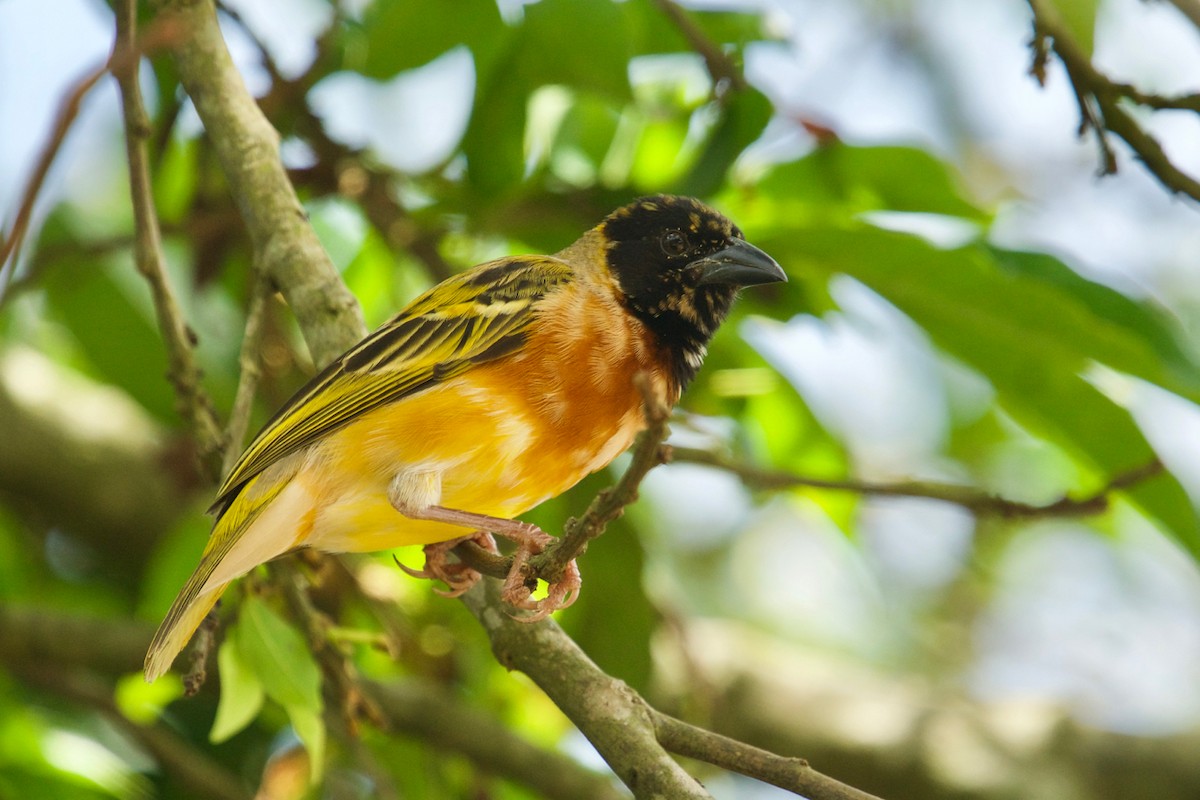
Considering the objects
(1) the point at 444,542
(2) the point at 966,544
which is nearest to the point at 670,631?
(1) the point at 444,542

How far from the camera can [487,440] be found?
10.3 feet

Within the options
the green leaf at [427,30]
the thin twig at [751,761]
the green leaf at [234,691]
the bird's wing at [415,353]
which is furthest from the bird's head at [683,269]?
the green leaf at [234,691]

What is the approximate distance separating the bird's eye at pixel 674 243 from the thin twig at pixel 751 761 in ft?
5.24

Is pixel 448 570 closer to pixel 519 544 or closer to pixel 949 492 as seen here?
pixel 519 544

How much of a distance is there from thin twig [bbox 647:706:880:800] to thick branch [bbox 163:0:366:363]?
1.35 meters

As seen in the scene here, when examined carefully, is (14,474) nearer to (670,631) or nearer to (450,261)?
(450,261)

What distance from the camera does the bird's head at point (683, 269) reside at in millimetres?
3564

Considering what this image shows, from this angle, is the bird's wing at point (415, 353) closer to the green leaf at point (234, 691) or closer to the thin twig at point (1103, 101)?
the green leaf at point (234, 691)

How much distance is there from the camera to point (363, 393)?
126 inches

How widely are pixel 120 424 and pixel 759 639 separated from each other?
303 cm

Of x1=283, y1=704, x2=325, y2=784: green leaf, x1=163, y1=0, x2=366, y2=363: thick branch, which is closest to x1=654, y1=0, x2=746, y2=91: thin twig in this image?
x1=163, y1=0, x2=366, y2=363: thick branch

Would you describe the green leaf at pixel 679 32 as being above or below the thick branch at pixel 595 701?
above

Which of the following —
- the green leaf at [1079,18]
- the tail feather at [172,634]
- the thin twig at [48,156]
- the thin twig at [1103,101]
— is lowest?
the tail feather at [172,634]

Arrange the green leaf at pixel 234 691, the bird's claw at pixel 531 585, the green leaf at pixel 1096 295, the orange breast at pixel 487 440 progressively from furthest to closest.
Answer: the green leaf at pixel 1096 295
the orange breast at pixel 487 440
the green leaf at pixel 234 691
the bird's claw at pixel 531 585
